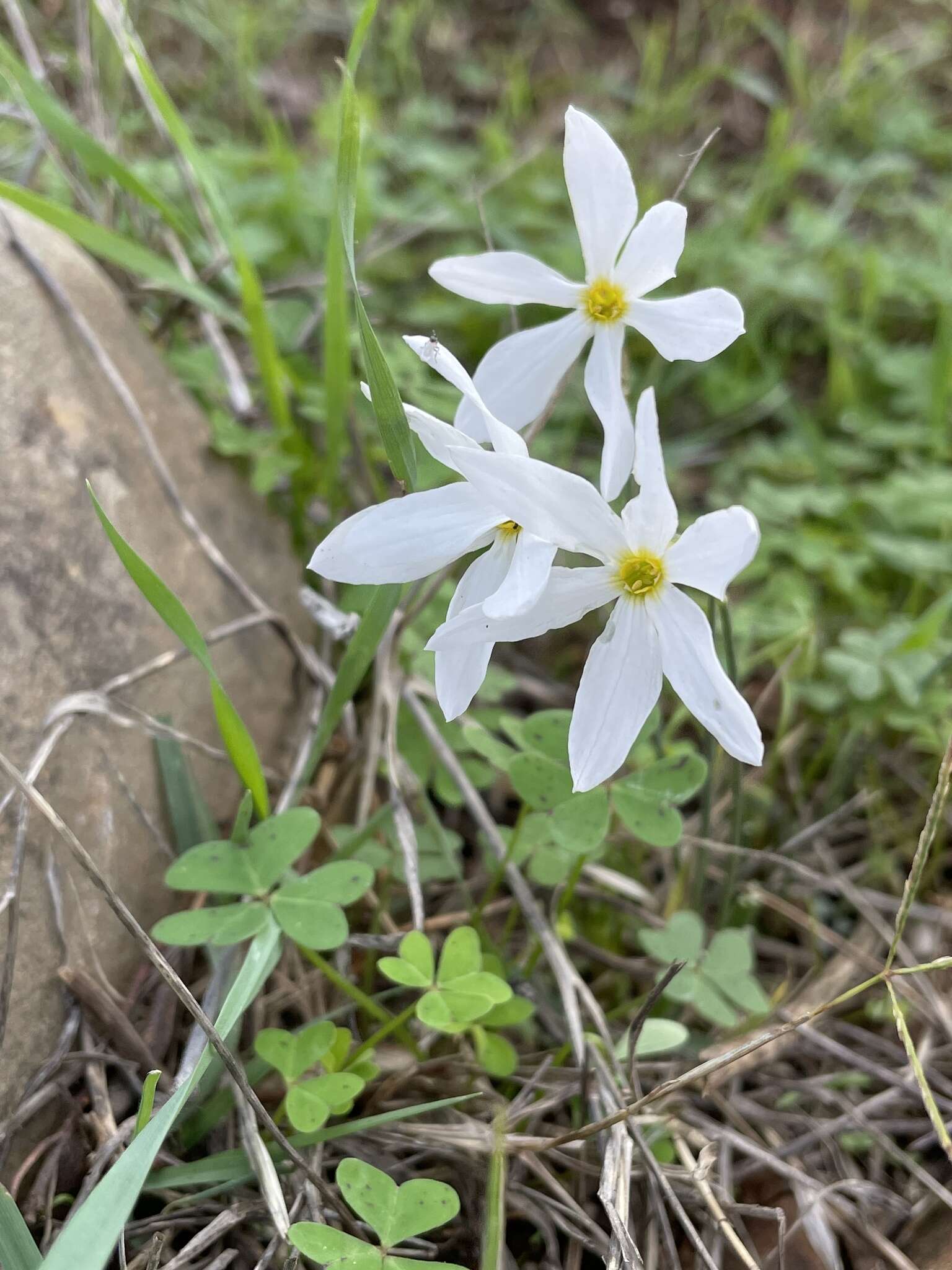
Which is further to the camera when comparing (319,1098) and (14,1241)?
(319,1098)

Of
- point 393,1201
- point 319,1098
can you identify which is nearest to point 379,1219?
point 393,1201

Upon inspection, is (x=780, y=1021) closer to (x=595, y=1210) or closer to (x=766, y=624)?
(x=595, y=1210)

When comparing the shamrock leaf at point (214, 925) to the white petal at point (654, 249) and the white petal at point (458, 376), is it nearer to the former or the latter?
the white petal at point (458, 376)

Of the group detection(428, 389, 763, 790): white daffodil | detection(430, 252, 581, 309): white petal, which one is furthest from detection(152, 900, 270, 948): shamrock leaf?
detection(430, 252, 581, 309): white petal

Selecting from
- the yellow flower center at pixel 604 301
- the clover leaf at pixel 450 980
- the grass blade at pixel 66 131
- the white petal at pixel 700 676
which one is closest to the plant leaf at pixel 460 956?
the clover leaf at pixel 450 980

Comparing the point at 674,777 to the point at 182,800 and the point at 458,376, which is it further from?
the point at 182,800
